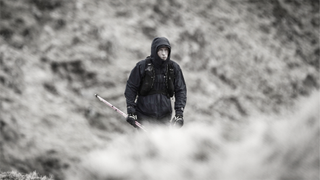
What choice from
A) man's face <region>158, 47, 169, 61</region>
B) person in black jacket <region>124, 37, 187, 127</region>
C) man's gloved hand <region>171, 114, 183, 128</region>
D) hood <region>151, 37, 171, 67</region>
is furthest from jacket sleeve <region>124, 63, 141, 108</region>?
man's gloved hand <region>171, 114, 183, 128</region>

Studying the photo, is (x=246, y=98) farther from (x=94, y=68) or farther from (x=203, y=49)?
(x=94, y=68)

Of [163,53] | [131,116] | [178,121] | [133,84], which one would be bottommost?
[131,116]

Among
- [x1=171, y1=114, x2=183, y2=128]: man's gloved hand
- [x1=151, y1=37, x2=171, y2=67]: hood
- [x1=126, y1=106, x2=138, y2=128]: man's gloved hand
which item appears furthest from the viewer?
[x1=171, y1=114, x2=183, y2=128]: man's gloved hand

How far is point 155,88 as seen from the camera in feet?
15.0

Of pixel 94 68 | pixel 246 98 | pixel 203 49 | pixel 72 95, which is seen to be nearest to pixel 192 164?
pixel 72 95

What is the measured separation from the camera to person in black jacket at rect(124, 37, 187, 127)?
4.46 m

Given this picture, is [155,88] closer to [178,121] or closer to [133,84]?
[133,84]

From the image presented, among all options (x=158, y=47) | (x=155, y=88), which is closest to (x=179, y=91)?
(x=155, y=88)

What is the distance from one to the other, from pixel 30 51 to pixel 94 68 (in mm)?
1805

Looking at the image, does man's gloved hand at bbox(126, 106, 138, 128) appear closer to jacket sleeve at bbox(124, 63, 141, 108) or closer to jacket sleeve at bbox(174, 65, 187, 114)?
jacket sleeve at bbox(124, 63, 141, 108)

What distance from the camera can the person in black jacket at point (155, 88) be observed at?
4461mm

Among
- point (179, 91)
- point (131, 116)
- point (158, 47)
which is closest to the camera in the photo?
point (158, 47)

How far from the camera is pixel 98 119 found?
726cm

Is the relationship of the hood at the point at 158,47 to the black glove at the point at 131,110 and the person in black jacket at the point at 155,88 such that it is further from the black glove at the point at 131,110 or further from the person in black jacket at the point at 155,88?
the black glove at the point at 131,110
